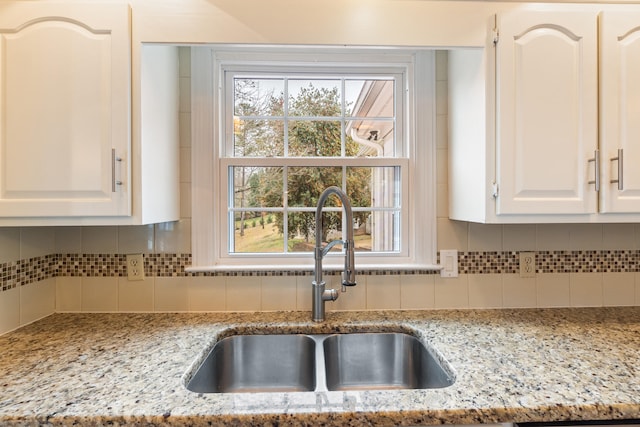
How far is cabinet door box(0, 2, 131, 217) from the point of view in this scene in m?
1.08

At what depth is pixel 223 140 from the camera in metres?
1.55

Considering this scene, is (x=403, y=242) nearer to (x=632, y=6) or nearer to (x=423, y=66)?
(x=423, y=66)

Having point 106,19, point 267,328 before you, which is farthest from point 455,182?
point 106,19

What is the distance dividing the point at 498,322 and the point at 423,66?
1132 millimetres

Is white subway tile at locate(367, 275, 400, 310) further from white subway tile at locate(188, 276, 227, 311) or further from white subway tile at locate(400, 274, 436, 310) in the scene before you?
white subway tile at locate(188, 276, 227, 311)

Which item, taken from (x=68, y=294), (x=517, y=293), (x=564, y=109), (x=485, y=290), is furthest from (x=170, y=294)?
(x=564, y=109)

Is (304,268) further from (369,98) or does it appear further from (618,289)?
(618,289)

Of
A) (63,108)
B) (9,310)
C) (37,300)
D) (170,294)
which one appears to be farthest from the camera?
(170,294)

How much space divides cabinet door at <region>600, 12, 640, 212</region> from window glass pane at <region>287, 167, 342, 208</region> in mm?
1009

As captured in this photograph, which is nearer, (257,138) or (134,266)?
(134,266)

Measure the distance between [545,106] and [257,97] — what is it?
1.18 meters

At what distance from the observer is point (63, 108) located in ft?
3.60

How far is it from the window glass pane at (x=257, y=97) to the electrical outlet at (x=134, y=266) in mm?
781

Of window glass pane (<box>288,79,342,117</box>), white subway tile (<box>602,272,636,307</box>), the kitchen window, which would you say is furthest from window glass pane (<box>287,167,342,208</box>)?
white subway tile (<box>602,272,636,307</box>)
